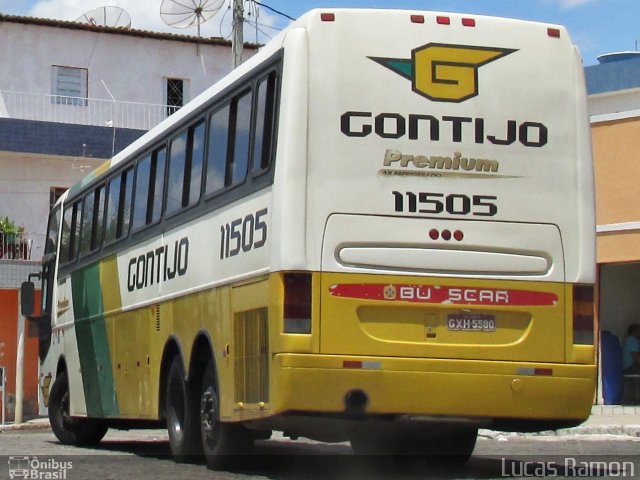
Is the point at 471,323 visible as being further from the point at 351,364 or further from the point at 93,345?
the point at 93,345

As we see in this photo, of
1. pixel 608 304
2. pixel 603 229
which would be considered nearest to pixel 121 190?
pixel 603 229

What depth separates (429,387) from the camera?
9.93 meters

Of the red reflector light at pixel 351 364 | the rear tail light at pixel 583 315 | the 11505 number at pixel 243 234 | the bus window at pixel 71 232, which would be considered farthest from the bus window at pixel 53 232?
the rear tail light at pixel 583 315

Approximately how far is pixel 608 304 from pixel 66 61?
60.5 ft

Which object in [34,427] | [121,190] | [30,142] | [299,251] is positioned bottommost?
[34,427]

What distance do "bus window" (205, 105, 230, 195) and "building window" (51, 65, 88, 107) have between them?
26234 millimetres

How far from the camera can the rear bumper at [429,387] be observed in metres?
9.77

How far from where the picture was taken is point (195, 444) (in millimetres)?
12336

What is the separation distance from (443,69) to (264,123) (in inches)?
55.9

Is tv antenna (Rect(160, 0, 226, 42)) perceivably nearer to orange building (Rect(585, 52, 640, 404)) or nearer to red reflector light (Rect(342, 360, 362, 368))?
orange building (Rect(585, 52, 640, 404))

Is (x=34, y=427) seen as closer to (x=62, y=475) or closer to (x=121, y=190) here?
(x=121, y=190)

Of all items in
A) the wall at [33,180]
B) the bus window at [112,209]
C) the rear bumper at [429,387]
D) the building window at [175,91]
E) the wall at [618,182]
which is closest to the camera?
the rear bumper at [429,387]

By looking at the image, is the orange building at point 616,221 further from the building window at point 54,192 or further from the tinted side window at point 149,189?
the building window at point 54,192

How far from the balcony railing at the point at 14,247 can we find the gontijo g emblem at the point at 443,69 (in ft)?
75.9
